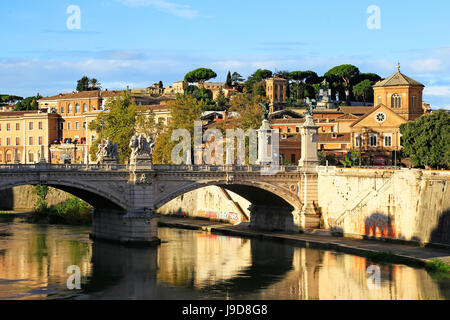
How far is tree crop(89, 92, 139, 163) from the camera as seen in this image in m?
76.1

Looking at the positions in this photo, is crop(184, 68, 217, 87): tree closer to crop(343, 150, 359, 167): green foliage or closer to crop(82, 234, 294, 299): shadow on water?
crop(343, 150, 359, 167): green foliage

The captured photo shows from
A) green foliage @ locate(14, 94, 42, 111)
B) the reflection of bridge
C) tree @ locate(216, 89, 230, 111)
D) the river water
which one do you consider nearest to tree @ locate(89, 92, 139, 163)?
the reflection of bridge

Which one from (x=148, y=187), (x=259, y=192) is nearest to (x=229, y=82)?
(x=259, y=192)

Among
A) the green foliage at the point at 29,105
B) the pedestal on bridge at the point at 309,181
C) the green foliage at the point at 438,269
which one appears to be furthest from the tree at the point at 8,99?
the green foliage at the point at 438,269

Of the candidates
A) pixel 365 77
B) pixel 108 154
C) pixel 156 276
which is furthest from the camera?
pixel 365 77

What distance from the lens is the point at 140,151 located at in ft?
177

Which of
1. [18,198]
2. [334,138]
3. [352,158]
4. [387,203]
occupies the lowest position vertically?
[18,198]

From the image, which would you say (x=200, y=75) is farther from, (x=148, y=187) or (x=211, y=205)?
(x=148, y=187)

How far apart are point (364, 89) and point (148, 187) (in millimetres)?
95048

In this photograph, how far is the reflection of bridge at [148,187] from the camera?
166 feet

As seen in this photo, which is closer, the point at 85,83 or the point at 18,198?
the point at 18,198
